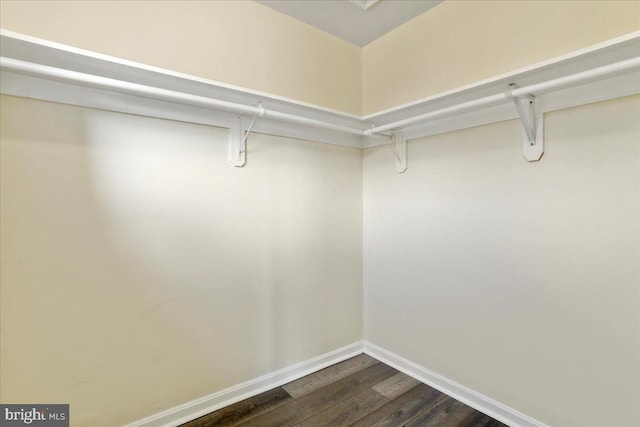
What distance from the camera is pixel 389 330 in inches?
88.0

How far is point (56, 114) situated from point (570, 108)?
227 centimetres

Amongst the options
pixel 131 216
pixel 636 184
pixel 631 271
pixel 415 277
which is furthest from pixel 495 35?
pixel 131 216

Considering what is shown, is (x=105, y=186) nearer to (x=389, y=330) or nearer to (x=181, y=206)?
(x=181, y=206)

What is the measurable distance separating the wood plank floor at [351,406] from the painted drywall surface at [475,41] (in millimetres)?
1843

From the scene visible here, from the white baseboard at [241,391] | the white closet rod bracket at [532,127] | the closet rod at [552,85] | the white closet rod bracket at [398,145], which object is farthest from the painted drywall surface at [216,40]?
Result: the white baseboard at [241,391]

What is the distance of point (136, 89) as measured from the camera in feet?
4.41

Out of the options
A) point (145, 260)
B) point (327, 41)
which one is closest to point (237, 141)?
point (145, 260)

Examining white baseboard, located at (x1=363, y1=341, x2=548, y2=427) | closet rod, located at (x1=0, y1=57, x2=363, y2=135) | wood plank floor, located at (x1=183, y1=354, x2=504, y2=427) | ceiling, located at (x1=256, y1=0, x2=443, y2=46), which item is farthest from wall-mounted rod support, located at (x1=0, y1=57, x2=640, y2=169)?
wood plank floor, located at (x1=183, y1=354, x2=504, y2=427)

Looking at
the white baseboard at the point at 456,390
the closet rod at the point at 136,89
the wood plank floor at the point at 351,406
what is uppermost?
the closet rod at the point at 136,89

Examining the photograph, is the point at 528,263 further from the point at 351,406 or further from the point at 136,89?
the point at 136,89

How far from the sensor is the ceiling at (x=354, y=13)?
1892mm

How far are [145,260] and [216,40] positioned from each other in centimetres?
125

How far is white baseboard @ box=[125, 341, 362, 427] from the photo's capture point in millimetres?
1582

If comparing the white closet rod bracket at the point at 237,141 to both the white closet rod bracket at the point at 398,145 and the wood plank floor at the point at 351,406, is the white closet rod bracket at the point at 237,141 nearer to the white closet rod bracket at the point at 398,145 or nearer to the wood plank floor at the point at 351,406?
the white closet rod bracket at the point at 398,145
